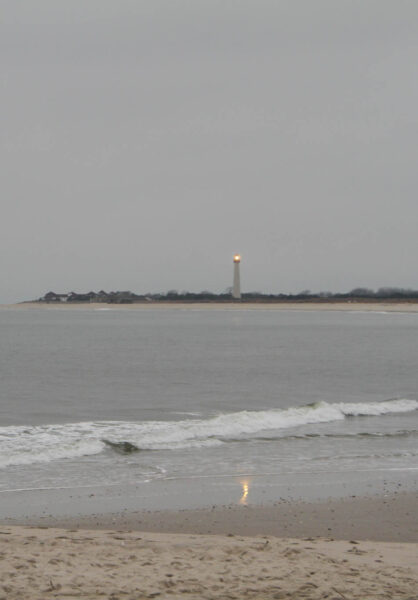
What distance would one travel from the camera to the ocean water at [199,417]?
46.4 feet

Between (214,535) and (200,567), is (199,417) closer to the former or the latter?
(214,535)

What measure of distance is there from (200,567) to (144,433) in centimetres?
1167

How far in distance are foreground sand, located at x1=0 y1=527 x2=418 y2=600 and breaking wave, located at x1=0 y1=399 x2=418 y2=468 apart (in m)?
6.71

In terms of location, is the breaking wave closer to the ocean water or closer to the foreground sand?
the ocean water

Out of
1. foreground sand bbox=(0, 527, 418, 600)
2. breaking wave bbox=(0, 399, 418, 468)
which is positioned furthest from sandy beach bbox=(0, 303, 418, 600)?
breaking wave bbox=(0, 399, 418, 468)

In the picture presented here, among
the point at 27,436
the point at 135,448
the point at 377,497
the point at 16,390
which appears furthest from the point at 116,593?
the point at 16,390

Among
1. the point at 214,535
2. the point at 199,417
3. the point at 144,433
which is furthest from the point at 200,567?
the point at 199,417

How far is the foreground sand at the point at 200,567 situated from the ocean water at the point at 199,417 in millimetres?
4285

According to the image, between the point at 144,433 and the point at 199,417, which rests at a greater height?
the point at 144,433

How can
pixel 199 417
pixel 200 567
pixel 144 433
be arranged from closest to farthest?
pixel 200 567 → pixel 144 433 → pixel 199 417

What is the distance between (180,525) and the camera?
9633 mm

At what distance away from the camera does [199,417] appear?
2272 cm

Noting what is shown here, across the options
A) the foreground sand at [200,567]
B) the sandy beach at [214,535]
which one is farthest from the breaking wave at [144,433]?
the foreground sand at [200,567]

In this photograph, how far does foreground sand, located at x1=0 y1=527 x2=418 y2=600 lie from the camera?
21.4ft
